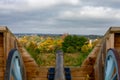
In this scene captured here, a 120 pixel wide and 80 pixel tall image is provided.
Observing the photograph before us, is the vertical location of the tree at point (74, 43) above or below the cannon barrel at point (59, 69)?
above

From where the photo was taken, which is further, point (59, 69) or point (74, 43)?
point (74, 43)

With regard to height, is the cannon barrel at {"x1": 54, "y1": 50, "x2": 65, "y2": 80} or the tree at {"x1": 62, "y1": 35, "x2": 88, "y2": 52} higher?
the tree at {"x1": 62, "y1": 35, "x2": 88, "y2": 52}

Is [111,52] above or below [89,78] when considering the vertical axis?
above

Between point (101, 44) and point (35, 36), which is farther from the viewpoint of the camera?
point (35, 36)

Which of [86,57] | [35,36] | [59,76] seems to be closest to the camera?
[59,76]

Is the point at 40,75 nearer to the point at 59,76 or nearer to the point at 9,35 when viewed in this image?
the point at 9,35

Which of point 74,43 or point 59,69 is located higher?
point 74,43

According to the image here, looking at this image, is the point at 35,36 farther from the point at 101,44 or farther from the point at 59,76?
the point at 59,76

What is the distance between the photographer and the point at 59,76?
A: 4570mm

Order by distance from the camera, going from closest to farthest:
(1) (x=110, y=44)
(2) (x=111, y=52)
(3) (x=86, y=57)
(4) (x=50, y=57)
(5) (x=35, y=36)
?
(2) (x=111, y=52)
(1) (x=110, y=44)
(3) (x=86, y=57)
(4) (x=50, y=57)
(5) (x=35, y=36)

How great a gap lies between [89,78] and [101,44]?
0.67 metres

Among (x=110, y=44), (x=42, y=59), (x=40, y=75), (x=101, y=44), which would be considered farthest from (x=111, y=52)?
(x=42, y=59)

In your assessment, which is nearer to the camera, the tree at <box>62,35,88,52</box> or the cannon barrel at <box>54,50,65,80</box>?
the cannon barrel at <box>54,50,65,80</box>

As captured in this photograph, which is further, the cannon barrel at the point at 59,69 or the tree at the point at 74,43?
the tree at the point at 74,43
